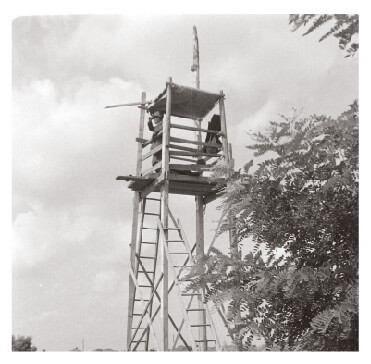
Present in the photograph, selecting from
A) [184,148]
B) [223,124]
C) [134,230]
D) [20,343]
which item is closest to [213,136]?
[223,124]

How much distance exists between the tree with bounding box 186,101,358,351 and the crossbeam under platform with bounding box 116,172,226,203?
6.05 metres

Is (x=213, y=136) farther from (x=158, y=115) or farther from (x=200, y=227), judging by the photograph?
(x=200, y=227)

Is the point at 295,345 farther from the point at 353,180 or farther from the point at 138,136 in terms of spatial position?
the point at 138,136

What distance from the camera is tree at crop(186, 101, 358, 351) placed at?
10.1ft

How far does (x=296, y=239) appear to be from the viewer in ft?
11.0

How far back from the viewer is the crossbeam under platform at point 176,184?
9.66 meters

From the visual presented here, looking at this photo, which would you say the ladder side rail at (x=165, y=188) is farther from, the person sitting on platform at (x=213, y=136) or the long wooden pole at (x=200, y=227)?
the person sitting on platform at (x=213, y=136)

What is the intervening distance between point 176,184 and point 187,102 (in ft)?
5.79

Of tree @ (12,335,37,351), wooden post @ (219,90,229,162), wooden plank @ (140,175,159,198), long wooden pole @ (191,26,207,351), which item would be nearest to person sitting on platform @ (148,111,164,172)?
wooden plank @ (140,175,159,198)

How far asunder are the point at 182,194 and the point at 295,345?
7169 mm

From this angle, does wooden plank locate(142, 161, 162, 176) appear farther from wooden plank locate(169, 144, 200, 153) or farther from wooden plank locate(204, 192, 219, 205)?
wooden plank locate(204, 192, 219, 205)

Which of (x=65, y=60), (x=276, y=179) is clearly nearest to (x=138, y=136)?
(x=65, y=60)

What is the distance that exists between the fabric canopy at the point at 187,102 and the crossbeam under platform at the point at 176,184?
1420 millimetres

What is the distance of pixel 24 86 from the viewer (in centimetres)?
507
